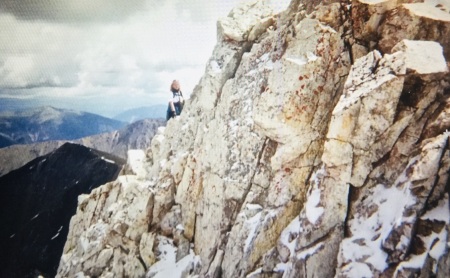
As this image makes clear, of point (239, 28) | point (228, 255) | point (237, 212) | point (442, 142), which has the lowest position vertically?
point (228, 255)

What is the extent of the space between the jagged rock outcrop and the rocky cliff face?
8598 centimetres

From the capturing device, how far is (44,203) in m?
117

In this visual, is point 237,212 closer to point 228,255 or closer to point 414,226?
point 228,255

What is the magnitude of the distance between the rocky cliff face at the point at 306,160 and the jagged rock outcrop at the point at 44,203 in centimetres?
8598

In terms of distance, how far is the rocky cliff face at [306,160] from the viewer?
475 inches

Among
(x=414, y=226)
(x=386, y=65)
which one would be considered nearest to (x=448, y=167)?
(x=414, y=226)

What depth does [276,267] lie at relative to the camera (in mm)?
15609

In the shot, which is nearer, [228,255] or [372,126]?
[372,126]

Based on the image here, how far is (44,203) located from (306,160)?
132449 millimetres

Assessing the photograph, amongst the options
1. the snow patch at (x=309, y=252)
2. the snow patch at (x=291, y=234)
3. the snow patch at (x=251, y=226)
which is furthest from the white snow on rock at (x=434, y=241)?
the snow patch at (x=251, y=226)

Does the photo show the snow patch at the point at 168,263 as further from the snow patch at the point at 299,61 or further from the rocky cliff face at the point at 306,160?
the snow patch at the point at 299,61

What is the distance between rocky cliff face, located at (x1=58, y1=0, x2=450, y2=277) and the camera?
12062 millimetres

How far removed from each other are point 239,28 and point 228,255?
1893cm

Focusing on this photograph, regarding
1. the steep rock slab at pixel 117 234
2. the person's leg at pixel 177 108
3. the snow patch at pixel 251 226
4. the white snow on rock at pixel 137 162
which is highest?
the person's leg at pixel 177 108
